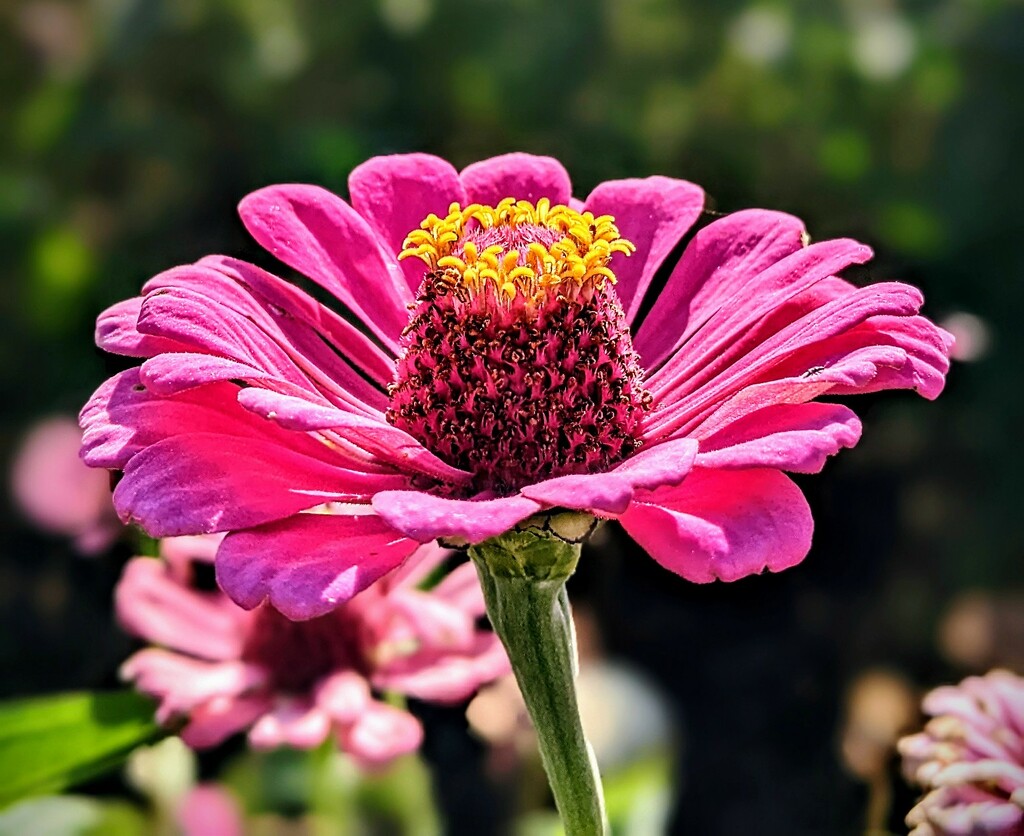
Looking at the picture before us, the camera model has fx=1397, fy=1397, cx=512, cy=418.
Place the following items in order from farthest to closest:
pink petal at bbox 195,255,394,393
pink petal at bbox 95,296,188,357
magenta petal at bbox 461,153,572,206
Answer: magenta petal at bbox 461,153,572,206, pink petal at bbox 195,255,394,393, pink petal at bbox 95,296,188,357

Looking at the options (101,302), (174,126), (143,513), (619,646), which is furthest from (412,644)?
(174,126)

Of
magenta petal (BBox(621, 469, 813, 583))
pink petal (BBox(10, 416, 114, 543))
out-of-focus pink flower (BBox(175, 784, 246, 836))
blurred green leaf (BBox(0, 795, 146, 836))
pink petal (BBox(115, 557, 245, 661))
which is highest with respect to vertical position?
magenta petal (BBox(621, 469, 813, 583))

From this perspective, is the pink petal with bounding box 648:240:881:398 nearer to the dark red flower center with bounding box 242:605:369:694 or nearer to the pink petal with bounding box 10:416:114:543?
the dark red flower center with bounding box 242:605:369:694

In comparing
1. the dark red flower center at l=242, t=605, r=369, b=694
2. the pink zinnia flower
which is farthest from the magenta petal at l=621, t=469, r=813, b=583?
the dark red flower center at l=242, t=605, r=369, b=694

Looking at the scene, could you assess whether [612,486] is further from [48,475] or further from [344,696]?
[48,475]

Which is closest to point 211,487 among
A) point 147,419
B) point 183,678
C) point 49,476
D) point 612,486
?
point 147,419

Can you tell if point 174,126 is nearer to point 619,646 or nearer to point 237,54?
point 237,54
